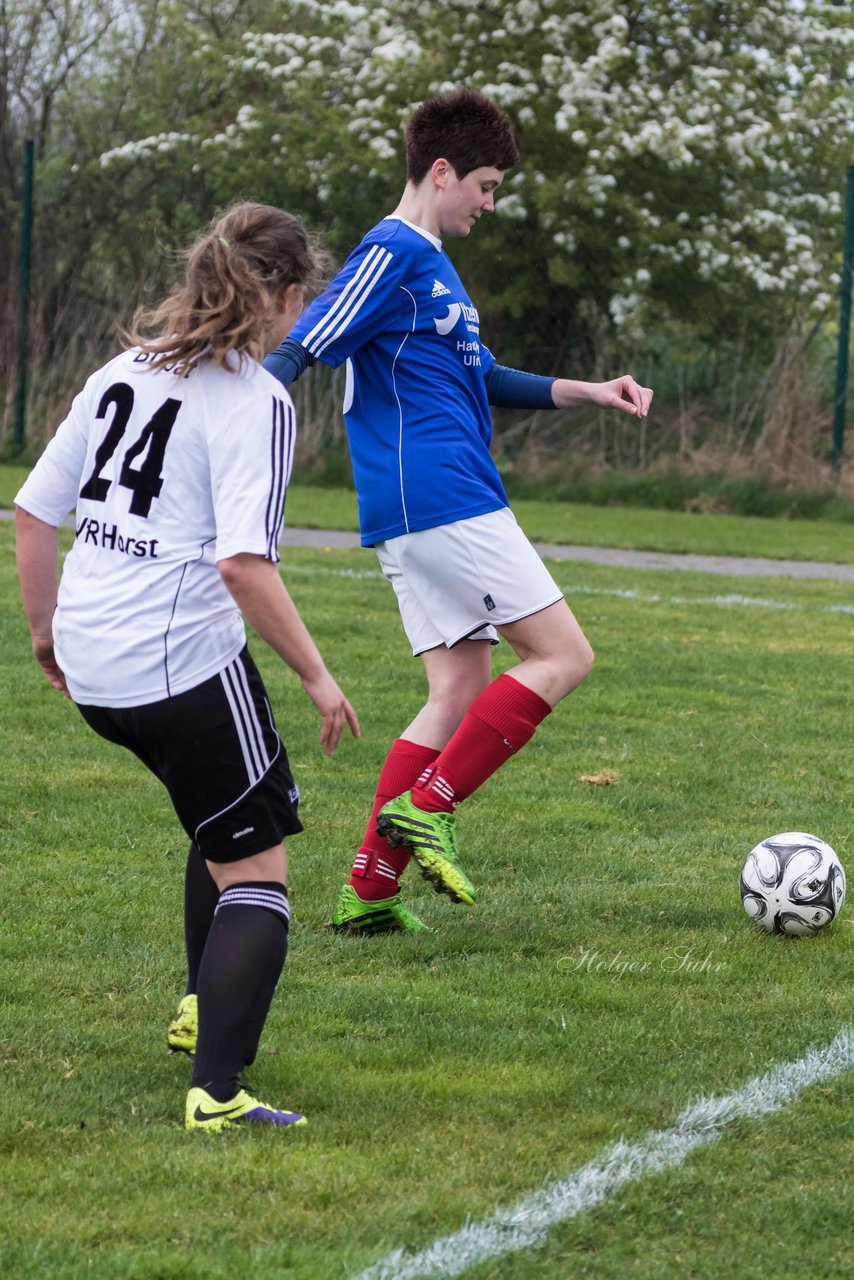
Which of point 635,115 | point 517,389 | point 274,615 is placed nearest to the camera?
point 274,615

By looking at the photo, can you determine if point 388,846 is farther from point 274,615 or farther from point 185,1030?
point 274,615

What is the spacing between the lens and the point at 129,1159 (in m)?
2.80

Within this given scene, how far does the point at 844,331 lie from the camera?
16594mm

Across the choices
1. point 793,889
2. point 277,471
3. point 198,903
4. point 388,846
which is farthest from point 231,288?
point 793,889

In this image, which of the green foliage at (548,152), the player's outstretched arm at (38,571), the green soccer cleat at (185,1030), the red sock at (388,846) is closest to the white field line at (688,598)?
the red sock at (388,846)

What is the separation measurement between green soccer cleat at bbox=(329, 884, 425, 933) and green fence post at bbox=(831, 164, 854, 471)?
13457 millimetres

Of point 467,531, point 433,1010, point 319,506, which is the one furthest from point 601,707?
point 319,506

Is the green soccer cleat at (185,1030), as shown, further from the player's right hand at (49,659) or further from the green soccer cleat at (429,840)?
the green soccer cleat at (429,840)

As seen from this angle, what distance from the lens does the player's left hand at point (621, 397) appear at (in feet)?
14.8

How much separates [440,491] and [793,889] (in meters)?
1.37

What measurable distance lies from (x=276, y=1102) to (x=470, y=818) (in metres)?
2.35

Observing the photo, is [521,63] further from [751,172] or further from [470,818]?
[470,818]

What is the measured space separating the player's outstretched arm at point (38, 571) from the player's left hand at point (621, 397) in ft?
6.24

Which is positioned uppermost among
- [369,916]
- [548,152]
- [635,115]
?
[635,115]
